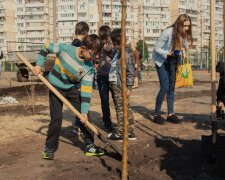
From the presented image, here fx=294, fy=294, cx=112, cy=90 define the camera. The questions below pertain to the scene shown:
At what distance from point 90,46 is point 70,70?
402 mm

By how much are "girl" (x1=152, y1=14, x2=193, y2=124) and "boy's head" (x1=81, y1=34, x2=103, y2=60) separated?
83.1 inches

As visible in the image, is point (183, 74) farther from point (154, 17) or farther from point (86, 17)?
point (154, 17)

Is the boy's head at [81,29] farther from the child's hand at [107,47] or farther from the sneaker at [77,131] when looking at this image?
the sneaker at [77,131]

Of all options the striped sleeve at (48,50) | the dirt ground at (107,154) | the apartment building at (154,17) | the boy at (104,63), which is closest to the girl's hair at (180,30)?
the boy at (104,63)

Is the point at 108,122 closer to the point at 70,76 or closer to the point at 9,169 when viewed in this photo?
the point at 70,76

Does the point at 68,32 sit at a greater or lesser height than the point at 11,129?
greater

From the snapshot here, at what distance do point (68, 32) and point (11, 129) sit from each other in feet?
230

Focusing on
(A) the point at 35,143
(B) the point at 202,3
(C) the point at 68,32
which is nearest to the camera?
(A) the point at 35,143

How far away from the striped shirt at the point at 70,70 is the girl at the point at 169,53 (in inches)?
80.5

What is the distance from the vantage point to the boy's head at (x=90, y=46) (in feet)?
10.5

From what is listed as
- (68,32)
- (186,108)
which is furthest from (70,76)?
(68,32)

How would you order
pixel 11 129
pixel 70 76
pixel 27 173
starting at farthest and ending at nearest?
pixel 11 129
pixel 70 76
pixel 27 173

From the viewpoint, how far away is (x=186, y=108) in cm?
674

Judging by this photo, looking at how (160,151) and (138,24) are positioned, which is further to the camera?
(138,24)
